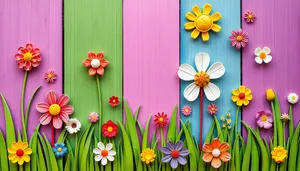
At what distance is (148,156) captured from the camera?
1.08m

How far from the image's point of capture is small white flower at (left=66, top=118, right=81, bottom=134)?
1088 mm

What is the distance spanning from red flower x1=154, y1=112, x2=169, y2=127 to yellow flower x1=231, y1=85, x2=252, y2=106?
0.24m

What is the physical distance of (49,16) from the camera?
3.71 feet

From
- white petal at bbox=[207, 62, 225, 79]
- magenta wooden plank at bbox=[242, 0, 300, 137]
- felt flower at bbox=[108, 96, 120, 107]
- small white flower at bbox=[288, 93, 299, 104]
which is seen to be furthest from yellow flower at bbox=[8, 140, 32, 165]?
small white flower at bbox=[288, 93, 299, 104]

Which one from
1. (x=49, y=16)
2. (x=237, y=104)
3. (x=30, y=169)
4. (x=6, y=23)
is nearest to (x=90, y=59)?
(x=49, y=16)

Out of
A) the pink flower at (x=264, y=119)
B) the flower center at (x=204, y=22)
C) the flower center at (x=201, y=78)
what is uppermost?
the flower center at (x=204, y=22)

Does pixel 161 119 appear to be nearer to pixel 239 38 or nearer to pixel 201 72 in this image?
pixel 201 72

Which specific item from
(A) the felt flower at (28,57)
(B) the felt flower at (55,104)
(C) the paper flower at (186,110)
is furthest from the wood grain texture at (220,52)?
(A) the felt flower at (28,57)

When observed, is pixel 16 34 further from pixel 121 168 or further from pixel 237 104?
pixel 237 104

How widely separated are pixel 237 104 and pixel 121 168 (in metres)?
0.45

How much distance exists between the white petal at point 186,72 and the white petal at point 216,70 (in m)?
0.05

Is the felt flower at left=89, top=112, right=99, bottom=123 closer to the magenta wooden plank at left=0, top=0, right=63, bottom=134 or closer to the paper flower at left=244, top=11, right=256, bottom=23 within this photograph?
the magenta wooden plank at left=0, top=0, right=63, bottom=134

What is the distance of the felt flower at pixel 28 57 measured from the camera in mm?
1094

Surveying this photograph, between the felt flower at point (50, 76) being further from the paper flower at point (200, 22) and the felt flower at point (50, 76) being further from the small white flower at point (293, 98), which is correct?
the small white flower at point (293, 98)
